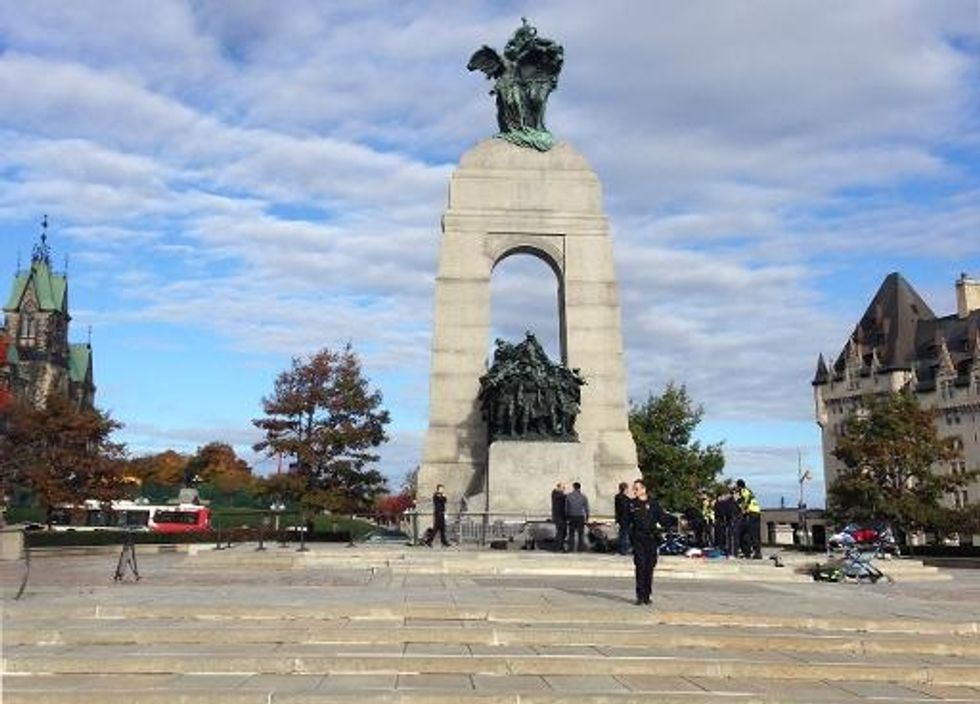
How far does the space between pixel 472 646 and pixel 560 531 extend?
12.2 meters

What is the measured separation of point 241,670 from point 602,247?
75.2 feet

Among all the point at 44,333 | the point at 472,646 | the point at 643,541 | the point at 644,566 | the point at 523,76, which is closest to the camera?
the point at 472,646

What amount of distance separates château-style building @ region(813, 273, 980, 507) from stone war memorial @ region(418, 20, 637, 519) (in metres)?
52.1

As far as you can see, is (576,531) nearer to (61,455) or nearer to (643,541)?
(643,541)

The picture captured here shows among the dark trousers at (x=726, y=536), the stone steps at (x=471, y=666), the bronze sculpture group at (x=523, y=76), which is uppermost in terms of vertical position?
the bronze sculpture group at (x=523, y=76)

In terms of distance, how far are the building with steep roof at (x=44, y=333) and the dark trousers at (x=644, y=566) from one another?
11493cm

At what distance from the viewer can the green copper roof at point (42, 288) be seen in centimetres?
12719

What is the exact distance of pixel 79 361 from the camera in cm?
13400

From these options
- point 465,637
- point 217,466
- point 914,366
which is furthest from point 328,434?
point 217,466

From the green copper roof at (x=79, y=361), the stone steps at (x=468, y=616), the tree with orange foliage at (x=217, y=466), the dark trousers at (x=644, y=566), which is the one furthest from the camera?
the green copper roof at (x=79, y=361)

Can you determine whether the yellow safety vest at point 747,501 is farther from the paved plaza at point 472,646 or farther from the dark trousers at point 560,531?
the paved plaza at point 472,646

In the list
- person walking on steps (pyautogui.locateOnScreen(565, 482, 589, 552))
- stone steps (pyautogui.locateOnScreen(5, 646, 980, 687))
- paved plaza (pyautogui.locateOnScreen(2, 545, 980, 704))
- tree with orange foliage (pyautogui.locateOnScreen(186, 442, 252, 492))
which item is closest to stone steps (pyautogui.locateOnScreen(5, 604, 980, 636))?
paved plaza (pyautogui.locateOnScreen(2, 545, 980, 704))

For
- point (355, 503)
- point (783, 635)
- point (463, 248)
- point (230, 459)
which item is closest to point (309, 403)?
point (355, 503)

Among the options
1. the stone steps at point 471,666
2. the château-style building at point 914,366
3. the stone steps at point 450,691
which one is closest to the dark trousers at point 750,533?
the stone steps at point 471,666
